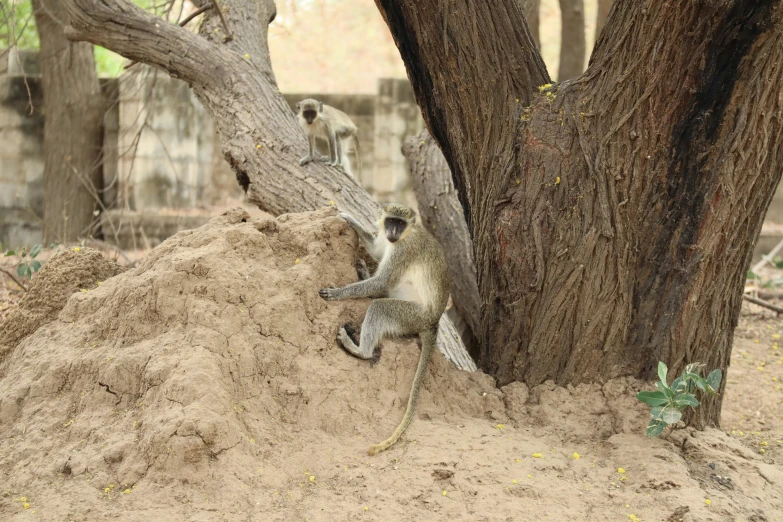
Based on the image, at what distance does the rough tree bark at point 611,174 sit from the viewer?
13.0 ft

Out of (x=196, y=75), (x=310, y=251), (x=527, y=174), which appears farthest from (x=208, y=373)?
(x=196, y=75)

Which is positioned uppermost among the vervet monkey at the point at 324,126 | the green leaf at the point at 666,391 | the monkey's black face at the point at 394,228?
the vervet monkey at the point at 324,126

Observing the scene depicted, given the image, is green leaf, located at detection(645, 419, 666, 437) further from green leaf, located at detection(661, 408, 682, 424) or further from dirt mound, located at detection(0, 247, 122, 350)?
dirt mound, located at detection(0, 247, 122, 350)

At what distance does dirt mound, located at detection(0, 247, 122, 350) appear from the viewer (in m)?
4.47

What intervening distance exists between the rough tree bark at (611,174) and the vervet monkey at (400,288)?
1.10 feet

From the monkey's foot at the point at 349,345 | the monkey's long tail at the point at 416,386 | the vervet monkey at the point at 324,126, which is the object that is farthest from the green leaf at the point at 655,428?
the vervet monkey at the point at 324,126

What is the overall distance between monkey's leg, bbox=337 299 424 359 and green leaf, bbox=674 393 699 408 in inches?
54.3

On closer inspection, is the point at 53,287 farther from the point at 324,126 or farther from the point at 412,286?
the point at 324,126

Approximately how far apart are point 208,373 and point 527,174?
1981mm

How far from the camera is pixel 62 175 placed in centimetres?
1019

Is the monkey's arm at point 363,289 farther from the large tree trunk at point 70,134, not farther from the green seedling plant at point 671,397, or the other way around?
the large tree trunk at point 70,134

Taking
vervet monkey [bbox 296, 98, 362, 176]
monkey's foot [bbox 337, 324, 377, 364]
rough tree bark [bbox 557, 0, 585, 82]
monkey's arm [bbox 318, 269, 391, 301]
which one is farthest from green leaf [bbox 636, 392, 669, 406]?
rough tree bark [bbox 557, 0, 585, 82]

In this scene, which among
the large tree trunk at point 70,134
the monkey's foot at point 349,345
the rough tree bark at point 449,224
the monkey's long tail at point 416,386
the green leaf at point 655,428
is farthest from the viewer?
the large tree trunk at point 70,134

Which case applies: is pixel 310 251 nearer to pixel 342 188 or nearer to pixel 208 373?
pixel 208 373
